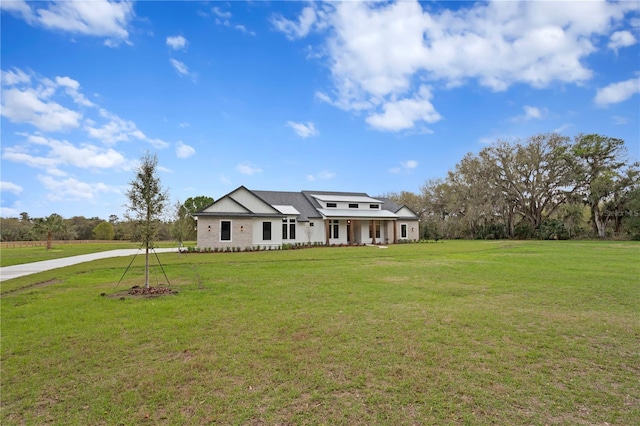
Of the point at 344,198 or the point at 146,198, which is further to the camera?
the point at 344,198

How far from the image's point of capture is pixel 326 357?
3.88 meters

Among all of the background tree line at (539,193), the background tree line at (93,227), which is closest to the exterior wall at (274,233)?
the background tree line at (93,227)

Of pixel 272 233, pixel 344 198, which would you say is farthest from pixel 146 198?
pixel 344 198

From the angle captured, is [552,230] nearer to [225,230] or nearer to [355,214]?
[355,214]

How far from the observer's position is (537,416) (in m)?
2.66

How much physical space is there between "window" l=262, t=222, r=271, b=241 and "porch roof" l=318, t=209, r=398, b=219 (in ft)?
17.8

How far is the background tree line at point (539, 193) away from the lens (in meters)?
30.3

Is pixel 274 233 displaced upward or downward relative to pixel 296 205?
downward

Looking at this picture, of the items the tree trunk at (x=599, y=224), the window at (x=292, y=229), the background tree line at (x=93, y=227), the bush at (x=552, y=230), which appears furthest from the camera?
the bush at (x=552, y=230)

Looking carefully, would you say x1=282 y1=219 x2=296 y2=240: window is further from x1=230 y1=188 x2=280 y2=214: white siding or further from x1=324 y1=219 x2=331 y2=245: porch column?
x1=324 y1=219 x2=331 y2=245: porch column

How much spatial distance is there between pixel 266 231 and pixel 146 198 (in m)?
16.3

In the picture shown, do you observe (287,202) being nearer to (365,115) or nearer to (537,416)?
(365,115)

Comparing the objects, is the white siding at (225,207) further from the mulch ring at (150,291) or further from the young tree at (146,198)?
the mulch ring at (150,291)

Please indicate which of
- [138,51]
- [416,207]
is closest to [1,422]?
[138,51]
